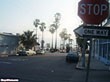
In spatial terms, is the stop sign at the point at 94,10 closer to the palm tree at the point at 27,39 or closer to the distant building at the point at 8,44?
the distant building at the point at 8,44

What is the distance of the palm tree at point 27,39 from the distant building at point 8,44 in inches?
349

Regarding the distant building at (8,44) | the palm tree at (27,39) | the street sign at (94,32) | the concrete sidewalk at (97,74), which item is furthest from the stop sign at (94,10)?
the palm tree at (27,39)

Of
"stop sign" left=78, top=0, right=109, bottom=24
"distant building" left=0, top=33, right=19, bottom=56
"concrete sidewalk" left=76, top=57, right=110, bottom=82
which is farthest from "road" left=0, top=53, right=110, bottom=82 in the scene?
"distant building" left=0, top=33, right=19, bottom=56

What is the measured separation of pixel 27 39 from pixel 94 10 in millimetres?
83477

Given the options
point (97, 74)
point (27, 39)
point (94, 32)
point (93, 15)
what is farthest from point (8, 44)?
point (93, 15)

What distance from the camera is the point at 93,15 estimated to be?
828 cm

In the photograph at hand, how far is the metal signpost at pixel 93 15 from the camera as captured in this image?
8281mm

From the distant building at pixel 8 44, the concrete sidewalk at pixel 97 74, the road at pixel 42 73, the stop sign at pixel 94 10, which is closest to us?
the stop sign at pixel 94 10

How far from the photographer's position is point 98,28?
851cm

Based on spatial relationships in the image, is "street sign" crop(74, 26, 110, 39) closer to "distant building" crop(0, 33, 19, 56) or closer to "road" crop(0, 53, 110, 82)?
"road" crop(0, 53, 110, 82)

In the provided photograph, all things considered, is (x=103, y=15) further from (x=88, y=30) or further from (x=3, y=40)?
(x=3, y=40)

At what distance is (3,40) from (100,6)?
67.0 meters

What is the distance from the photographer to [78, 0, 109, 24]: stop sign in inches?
326

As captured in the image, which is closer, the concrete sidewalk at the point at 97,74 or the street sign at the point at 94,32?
the street sign at the point at 94,32
